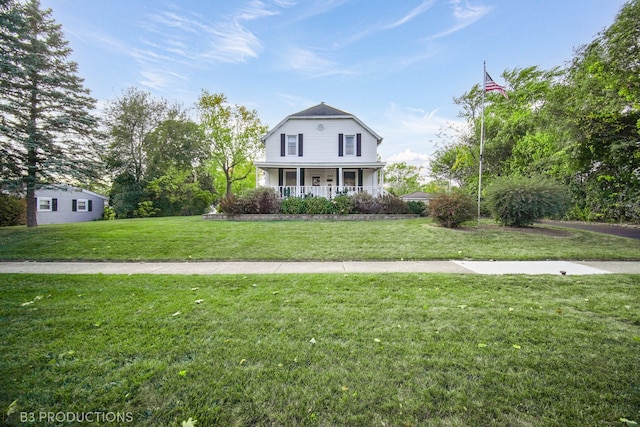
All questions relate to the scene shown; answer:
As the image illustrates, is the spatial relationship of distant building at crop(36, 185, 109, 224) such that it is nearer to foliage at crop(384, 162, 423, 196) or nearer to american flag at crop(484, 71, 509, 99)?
american flag at crop(484, 71, 509, 99)

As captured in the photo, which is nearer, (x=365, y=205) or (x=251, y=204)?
(x=251, y=204)

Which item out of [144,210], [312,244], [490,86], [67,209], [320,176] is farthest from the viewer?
[67,209]

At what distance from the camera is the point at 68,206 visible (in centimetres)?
2419

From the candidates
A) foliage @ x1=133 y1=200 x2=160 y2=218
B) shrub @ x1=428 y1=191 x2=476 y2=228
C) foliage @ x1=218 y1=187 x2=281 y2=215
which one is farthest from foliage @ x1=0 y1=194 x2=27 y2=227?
shrub @ x1=428 y1=191 x2=476 y2=228

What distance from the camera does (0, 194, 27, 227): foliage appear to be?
642 inches

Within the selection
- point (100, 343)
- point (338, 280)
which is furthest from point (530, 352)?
point (100, 343)

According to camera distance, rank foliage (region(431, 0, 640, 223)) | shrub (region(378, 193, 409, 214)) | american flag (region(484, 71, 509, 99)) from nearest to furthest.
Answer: foliage (region(431, 0, 640, 223)) → american flag (region(484, 71, 509, 99)) → shrub (region(378, 193, 409, 214))

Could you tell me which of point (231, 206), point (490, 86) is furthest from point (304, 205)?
point (490, 86)

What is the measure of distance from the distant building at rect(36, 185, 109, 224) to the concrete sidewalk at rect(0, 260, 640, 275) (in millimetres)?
19013

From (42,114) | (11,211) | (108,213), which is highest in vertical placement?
(42,114)

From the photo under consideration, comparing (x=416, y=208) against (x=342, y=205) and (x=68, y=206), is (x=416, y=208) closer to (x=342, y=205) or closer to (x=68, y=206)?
(x=342, y=205)

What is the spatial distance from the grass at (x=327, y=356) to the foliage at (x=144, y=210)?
21446 millimetres

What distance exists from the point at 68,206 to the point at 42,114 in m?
15.5

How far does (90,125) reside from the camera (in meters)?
13.1
